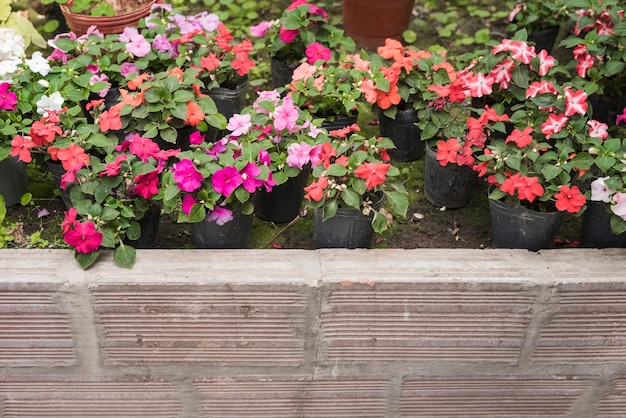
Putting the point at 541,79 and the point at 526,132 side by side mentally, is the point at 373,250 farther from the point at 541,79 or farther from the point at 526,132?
the point at 541,79

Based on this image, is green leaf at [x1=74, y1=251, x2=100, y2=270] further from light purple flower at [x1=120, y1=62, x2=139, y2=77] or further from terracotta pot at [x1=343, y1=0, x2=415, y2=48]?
terracotta pot at [x1=343, y1=0, x2=415, y2=48]

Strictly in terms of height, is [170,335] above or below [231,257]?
below

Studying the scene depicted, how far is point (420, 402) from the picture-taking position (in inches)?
109

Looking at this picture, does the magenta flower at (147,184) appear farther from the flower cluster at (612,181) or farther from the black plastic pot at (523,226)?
the flower cluster at (612,181)

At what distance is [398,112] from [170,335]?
1.31m

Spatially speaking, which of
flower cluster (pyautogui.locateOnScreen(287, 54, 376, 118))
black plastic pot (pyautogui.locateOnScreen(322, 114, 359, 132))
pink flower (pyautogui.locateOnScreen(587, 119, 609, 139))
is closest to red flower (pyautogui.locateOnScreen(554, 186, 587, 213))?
pink flower (pyautogui.locateOnScreen(587, 119, 609, 139))

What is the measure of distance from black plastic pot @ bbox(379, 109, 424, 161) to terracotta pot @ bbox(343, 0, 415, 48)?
0.96 metres

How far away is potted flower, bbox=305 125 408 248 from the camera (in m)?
2.50

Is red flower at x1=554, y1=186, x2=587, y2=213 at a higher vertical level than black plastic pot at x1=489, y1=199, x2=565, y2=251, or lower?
higher

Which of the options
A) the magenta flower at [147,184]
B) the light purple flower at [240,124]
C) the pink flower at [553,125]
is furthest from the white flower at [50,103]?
the pink flower at [553,125]

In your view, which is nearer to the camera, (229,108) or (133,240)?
(133,240)

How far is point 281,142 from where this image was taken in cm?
278

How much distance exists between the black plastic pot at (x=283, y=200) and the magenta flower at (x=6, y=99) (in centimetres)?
93

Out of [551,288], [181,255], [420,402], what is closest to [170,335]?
[181,255]
